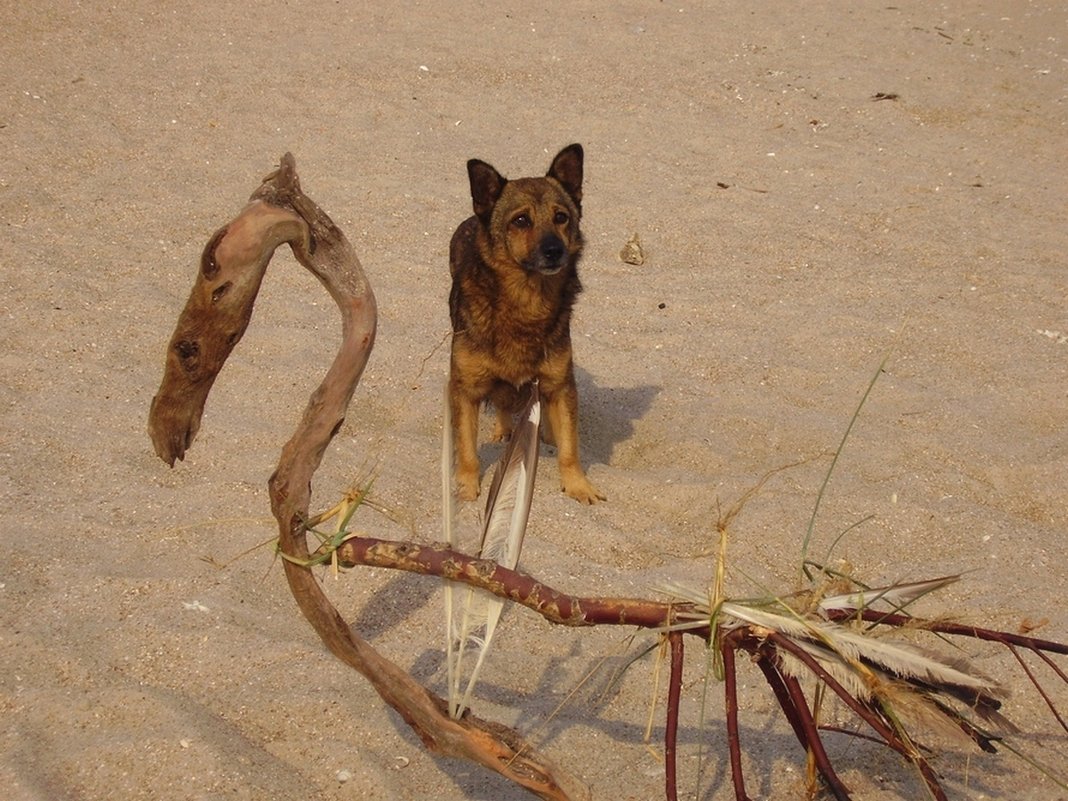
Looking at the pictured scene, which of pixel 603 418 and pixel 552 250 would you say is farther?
pixel 603 418

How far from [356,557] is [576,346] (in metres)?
4.15

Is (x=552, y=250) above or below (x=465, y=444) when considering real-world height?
above

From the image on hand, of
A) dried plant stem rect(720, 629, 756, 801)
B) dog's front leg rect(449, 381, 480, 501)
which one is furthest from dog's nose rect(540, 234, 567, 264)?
dried plant stem rect(720, 629, 756, 801)

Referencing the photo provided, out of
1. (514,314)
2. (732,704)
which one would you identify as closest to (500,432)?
(514,314)

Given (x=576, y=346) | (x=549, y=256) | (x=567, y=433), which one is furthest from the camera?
(x=576, y=346)

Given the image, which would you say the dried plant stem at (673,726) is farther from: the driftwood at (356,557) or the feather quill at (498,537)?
the feather quill at (498,537)

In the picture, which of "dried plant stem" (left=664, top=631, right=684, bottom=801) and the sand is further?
Answer: the sand

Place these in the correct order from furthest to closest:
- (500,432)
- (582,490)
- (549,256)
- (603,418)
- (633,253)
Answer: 1. (633,253)
2. (500,432)
3. (603,418)
4. (549,256)
5. (582,490)

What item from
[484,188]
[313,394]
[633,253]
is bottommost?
[633,253]

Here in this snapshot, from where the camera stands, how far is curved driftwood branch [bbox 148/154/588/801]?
1.93m

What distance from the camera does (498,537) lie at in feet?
8.05

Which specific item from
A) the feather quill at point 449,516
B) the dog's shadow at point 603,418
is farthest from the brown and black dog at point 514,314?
the feather quill at point 449,516

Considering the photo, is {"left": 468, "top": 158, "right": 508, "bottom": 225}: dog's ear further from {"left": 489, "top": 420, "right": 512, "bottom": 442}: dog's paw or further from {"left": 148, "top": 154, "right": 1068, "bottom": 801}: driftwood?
{"left": 148, "top": 154, "right": 1068, "bottom": 801}: driftwood

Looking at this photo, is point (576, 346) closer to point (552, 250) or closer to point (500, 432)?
point (500, 432)
